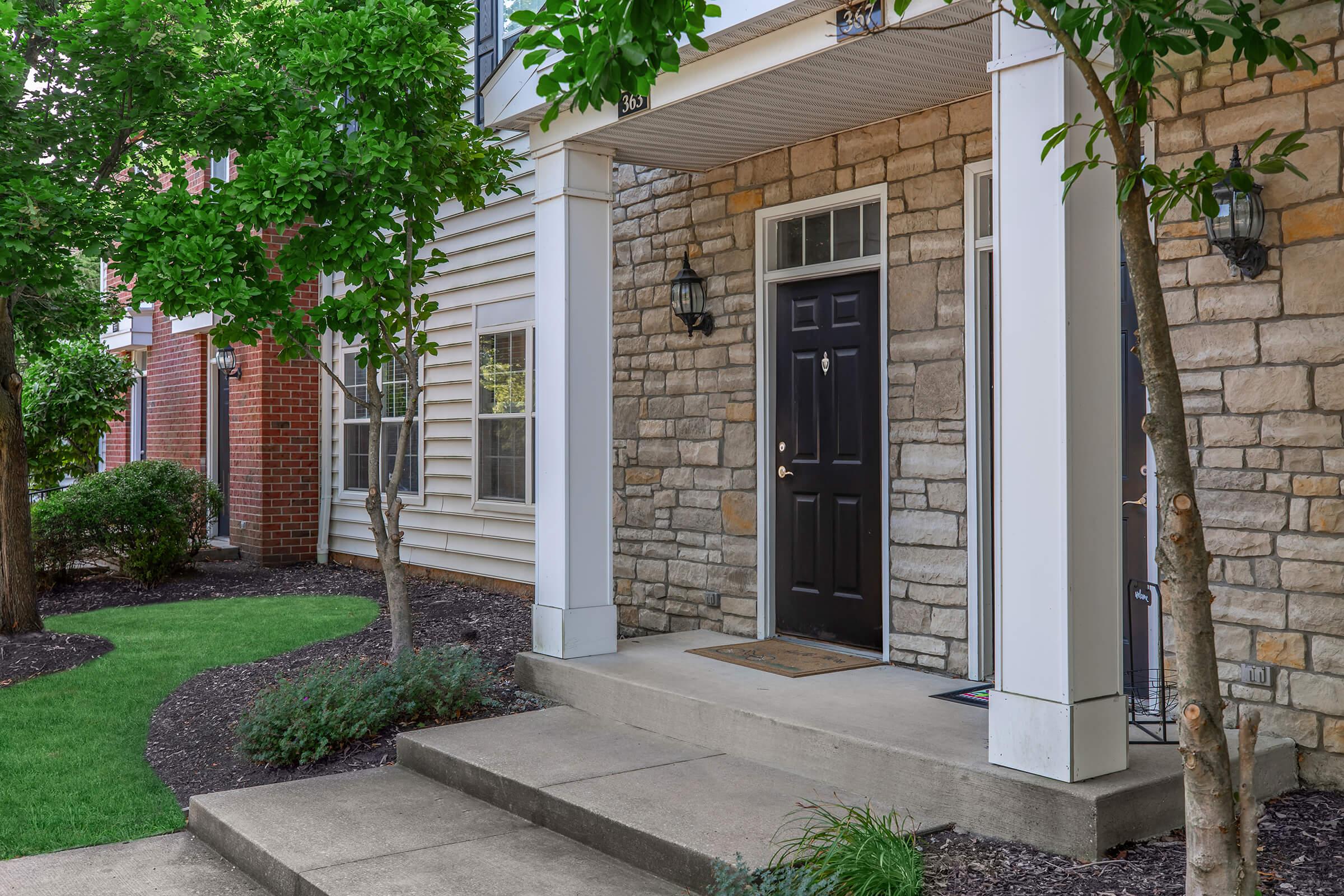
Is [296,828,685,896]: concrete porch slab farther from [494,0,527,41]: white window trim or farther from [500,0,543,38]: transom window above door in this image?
[494,0,527,41]: white window trim

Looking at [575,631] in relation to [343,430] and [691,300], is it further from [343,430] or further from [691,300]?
[343,430]

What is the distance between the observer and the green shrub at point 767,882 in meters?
3.07

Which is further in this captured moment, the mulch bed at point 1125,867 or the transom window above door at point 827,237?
the transom window above door at point 827,237

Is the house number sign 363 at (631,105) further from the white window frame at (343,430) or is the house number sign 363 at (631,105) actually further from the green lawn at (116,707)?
the white window frame at (343,430)

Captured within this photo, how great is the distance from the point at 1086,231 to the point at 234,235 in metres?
4.19

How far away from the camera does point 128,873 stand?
3.91 meters

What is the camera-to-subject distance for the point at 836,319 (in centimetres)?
604

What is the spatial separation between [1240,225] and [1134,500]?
1242mm

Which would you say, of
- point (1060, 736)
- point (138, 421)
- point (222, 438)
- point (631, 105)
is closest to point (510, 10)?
point (631, 105)

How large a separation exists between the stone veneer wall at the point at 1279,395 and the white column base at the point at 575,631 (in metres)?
2.93

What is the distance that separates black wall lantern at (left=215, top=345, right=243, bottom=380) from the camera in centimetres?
1206

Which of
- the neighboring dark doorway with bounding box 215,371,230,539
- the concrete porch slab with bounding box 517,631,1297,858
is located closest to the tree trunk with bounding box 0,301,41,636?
the concrete porch slab with bounding box 517,631,1297,858

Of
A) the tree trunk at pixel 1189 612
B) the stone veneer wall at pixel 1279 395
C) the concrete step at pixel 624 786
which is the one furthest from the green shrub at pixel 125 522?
the tree trunk at pixel 1189 612

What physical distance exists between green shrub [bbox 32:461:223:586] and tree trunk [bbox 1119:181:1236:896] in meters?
10.4
